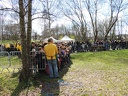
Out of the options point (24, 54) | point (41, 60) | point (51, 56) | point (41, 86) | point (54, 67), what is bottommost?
point (41, 86)

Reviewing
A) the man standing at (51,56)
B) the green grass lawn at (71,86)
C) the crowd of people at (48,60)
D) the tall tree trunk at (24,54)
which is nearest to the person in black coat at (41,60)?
the crowd of people at (48,60)

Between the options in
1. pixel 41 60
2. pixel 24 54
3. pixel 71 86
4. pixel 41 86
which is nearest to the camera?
pixel 71 86

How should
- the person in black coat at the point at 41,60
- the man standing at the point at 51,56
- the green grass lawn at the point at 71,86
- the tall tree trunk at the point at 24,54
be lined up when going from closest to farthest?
1. the green grass lawn at the point at 71,86
2. the tall tree trunk at the point at 24,54
3. the man standing at the point at 51,56
4. the person in black coat at the point at 41,60

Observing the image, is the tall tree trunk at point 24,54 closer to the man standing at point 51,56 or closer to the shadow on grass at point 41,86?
the shadow on grass at point 41,86

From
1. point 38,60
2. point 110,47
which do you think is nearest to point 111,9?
point 110,47

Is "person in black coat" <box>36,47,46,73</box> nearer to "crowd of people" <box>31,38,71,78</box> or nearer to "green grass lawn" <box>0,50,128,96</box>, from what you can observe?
"crowd of people" <box>31,38,71,78</box>

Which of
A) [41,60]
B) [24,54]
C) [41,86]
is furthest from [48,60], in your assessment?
[41,86]

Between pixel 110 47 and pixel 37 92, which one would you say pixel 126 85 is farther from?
pixel 110 47

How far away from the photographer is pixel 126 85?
28.2 ft

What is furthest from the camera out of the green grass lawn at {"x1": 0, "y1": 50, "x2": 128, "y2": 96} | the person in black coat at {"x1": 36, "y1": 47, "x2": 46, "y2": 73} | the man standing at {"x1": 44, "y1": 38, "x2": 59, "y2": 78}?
the person in black coat at {"x1": 36, "y1": 47, "x2": 46, "y2": 73}

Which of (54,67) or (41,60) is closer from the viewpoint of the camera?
(54,67)

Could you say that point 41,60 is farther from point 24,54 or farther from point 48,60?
point 24,54

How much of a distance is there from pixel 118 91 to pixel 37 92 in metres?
2.80

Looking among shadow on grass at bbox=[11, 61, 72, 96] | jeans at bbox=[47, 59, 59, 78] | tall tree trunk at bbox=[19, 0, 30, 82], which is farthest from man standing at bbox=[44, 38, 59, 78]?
tall tree trunk at bbox=[19, 0, 30, 82]
